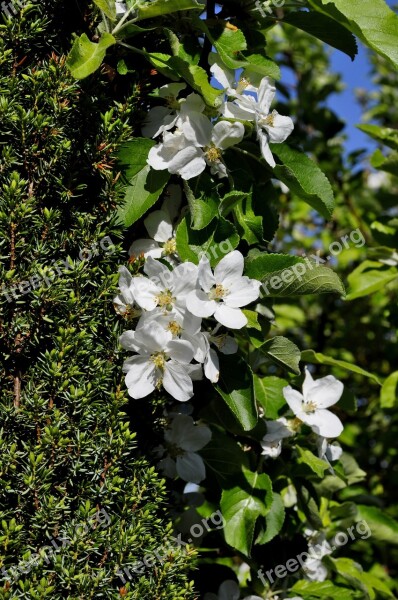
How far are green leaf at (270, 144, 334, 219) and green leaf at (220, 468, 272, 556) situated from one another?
66 centimetres

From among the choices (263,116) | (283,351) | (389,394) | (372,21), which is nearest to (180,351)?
(283,351)

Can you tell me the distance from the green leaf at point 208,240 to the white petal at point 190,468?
48 cm

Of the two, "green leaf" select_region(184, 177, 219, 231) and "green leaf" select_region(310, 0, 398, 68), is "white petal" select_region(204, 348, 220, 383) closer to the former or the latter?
"green leaf" select_region(184, 177, 219, 231)

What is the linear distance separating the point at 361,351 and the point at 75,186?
8.91 ft

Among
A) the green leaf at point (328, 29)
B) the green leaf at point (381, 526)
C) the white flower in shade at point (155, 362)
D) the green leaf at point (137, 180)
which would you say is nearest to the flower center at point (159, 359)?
the white flower in shade at point (155, 362)

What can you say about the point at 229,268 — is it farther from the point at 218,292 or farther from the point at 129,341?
the point at 129,341

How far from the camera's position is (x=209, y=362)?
151cm

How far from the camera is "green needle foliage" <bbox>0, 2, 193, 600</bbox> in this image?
53.8 inches

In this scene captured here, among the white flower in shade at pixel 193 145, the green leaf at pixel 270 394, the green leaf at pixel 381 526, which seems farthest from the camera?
the green leaf at pixel 381 526

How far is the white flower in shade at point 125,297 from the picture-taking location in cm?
150

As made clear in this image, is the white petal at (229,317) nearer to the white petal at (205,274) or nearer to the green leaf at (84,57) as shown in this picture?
the white petal at (205,274)

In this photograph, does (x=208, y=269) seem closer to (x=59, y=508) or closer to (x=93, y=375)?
(x=93, y=375)

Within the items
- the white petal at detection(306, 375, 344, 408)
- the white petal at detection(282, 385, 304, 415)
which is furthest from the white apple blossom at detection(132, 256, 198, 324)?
the white petal at detection(306, 375, 344, 408)

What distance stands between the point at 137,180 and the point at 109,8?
365 millimetres
